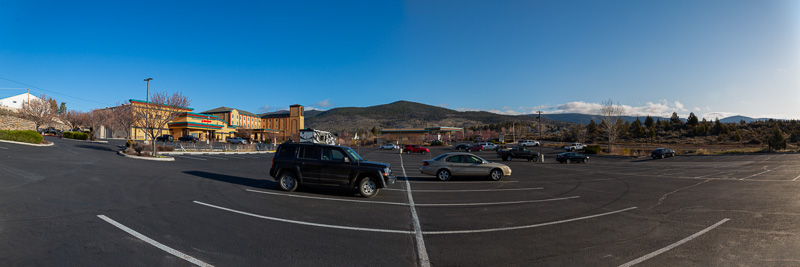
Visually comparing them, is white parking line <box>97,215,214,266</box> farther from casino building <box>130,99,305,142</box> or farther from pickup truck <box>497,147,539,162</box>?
casino building <box>130,99,305,142</box>

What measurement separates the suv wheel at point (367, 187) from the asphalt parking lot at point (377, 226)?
0.38m

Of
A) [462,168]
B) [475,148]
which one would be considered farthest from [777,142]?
[462,168]

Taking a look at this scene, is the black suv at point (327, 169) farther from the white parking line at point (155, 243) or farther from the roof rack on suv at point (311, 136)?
the roof rack on suv at point (311, 136)

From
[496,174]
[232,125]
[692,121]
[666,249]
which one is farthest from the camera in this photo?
[692,121]

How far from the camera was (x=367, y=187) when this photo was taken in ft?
35.1

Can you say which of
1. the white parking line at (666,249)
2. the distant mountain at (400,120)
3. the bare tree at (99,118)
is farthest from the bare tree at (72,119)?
the distant mountain at (400,120)

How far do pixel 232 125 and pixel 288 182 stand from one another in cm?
7538

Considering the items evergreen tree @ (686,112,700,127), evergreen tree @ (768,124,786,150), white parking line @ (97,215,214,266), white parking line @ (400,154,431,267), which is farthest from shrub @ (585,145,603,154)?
evergreen tree @ (686,112,700,127)

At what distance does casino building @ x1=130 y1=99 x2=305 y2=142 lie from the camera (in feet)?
193

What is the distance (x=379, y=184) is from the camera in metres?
10.7

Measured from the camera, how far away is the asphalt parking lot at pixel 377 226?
16.7 ft

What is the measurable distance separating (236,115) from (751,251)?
93808 millimetres

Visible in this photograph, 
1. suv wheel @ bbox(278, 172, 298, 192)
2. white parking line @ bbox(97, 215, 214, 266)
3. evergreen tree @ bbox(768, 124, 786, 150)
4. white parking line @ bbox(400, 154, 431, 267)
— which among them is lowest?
white parking line @ bbox(400, 154, 431, 267)

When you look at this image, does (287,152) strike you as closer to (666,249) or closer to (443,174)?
(443,174)
